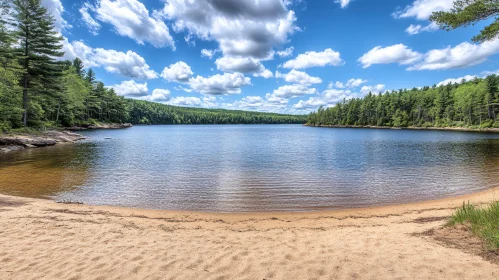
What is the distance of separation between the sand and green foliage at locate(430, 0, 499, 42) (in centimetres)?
778

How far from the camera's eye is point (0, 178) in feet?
51.3

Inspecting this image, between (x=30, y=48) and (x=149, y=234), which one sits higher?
(x=30, y=48)

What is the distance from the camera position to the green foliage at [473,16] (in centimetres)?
1041

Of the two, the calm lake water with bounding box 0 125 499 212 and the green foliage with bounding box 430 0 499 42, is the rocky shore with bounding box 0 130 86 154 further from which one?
the green foliage with bounding box 430 0 499 42

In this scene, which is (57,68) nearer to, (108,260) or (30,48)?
(30,48)

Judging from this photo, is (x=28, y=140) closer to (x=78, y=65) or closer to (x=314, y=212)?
(x=314, y=212)

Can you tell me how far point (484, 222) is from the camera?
6.51 meters

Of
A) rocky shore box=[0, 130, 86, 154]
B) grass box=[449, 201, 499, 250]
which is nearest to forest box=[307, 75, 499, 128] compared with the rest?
grass box=[449, 201, 499, 250]

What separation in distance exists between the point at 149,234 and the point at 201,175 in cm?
1074

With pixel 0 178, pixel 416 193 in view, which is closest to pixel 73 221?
pixel 0 178

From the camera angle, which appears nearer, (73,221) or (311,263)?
(311,263)

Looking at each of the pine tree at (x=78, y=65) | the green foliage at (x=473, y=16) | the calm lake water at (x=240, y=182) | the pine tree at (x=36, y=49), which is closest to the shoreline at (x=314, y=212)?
the calm lake water at (x=240, y=182)

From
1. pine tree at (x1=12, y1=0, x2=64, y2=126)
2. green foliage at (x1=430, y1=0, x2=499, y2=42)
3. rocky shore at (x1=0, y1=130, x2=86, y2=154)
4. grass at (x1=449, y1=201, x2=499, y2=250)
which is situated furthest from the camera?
pine tree at (x1=12, y1=0, x2=64, y2=126)

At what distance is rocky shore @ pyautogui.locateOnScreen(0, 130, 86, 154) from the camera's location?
2740 centimetres
